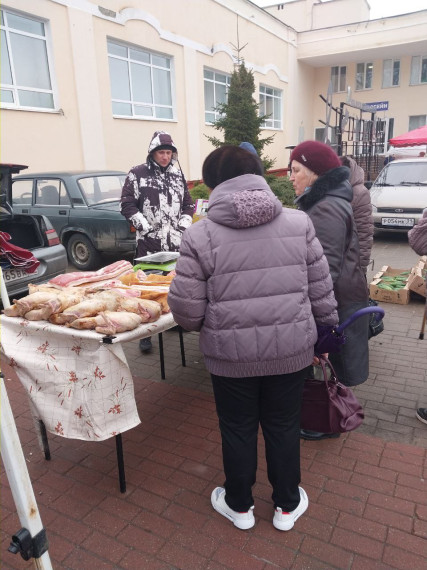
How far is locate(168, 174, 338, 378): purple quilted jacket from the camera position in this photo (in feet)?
6.18

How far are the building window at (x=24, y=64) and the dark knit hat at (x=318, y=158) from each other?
30.0ft

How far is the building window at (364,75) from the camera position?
26578 millimetres

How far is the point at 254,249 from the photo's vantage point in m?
1.88

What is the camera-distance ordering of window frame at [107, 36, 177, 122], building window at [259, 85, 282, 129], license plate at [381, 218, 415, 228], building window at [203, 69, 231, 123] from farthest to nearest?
1. building window at [259, 85, 282, 129]
2. building window at [203, 69, 231, 123]
3. window frame at [107, 36, 177, 122]
4. license plate at [381, 218, 415, 228]

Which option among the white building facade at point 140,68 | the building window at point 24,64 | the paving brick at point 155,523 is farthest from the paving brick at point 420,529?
the building window at point 24,64

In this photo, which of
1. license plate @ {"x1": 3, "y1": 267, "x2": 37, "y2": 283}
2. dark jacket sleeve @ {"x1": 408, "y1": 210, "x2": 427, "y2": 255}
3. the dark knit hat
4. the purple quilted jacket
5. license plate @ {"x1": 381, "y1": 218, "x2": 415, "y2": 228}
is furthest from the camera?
license plate @ {"x1": 381, "y1": 218, "x2": 415, "y2": 228}

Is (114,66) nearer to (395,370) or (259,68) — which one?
(259,68)

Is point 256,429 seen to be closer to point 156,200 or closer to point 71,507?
point 71,507

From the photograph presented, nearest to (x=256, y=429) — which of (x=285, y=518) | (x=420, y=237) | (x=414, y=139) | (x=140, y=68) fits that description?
(x=285, y=518)

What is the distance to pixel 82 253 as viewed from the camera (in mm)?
8328

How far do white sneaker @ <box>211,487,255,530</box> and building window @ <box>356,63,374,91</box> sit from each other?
29.4 m

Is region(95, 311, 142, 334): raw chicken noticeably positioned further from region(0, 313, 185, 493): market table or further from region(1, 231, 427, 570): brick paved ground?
region(1, 231, 427, 570): brick paved ground

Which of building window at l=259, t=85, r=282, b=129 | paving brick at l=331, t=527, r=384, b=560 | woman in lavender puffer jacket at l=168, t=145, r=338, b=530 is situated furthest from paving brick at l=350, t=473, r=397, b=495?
building window at l=259, t=85, r=282, b=129

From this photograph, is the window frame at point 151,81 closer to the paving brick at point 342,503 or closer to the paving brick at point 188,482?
the paving brick at point 188,482
